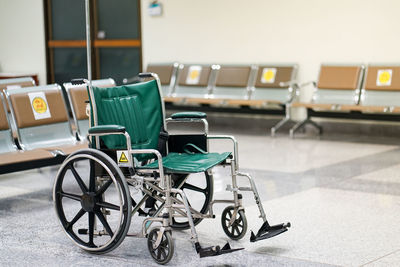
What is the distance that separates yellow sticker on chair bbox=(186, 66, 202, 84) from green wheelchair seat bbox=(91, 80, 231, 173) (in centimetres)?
609

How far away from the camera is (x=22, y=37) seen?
13.3 meters

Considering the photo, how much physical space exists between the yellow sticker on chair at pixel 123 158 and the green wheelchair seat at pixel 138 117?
148 mm

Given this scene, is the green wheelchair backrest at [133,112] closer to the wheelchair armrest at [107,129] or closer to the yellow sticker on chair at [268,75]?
the wheelchair armrest at [107,129]

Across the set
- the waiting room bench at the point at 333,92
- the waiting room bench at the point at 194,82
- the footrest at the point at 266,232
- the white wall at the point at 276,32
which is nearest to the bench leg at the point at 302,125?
the waiting room bench at the point at 333,92

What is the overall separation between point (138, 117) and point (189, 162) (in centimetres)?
56

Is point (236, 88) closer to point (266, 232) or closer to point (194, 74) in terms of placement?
point (194, 74)

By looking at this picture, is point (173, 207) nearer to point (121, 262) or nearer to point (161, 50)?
point (121, 262)

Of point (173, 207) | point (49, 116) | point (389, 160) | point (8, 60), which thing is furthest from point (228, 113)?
point (173, 207)

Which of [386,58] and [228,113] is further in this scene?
[228,113]

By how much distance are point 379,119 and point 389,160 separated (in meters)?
1.66

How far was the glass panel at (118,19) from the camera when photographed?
11812 mm

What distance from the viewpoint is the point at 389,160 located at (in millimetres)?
7203

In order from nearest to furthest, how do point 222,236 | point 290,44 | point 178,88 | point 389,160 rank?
point 222,236
point 389,160
point 290,44
point 178,88

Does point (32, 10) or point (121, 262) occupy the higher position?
point (32, 10)
